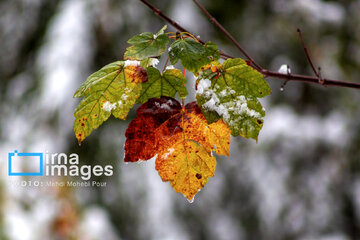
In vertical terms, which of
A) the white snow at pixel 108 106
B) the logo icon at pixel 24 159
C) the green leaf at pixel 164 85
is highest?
the logo icon at pixel 24 159

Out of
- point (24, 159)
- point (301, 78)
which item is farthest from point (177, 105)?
point (24, 159)

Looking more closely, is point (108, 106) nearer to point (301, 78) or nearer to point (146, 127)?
point (146, 127)

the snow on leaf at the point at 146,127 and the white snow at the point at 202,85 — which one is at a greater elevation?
the white snow at the point at 202,85

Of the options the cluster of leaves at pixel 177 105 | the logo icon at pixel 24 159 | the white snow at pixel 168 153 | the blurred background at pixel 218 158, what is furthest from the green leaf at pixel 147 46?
the logo icon at pixel 24 159

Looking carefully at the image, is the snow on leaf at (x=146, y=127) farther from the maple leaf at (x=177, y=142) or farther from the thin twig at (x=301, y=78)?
the thin twig at (x=301, y=78)

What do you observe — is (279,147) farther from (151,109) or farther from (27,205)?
(151,109)

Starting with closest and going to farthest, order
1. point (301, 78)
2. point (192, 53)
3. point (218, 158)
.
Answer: point (192, 53)
point (301, 78)
point (218, 158)

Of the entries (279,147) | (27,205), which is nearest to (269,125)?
(279,147)
